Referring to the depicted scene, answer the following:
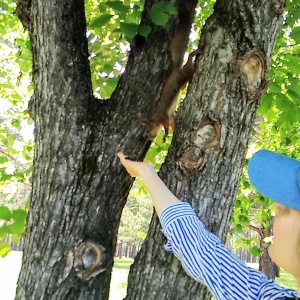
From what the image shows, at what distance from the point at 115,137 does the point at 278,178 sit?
111 centimetres

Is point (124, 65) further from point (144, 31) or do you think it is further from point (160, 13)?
point (160, 13)

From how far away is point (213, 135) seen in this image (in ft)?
7.11

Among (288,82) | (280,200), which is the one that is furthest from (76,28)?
(288,82)

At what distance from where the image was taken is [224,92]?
2186 millimetres

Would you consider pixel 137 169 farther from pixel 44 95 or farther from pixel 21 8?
pixel 21 8

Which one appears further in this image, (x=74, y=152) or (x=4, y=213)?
(x=4, y=213)

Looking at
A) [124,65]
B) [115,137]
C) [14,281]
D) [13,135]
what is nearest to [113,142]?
[115,137]

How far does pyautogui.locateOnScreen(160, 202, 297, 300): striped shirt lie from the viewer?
1.65 metres

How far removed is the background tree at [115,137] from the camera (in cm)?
215

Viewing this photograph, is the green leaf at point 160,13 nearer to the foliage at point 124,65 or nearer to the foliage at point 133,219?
the foliage at point 124,65

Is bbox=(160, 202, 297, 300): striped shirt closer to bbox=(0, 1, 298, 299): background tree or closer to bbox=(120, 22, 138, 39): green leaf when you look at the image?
bbox=(0, 1, 298, 299): background tree

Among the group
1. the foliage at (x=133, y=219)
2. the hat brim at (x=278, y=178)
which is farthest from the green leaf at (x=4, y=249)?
the foliage at (x=133, y=219)

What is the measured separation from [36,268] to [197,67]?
107 cm

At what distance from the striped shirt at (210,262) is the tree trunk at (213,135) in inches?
8.8
